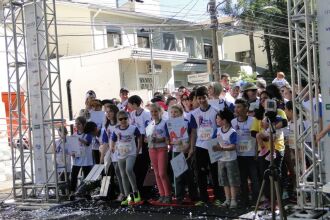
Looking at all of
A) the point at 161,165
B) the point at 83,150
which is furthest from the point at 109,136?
the point at 161,165

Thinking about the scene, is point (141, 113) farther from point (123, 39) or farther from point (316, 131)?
point (123, 39)

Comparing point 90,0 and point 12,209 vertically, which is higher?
point 90,0

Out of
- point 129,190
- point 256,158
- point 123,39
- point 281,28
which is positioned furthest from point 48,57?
point 281,28

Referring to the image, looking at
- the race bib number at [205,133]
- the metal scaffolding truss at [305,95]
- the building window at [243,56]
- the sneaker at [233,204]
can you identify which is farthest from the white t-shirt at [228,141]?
the building window at [243,56]

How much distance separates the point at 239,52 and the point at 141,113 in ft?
126

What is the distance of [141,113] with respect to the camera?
9141mm

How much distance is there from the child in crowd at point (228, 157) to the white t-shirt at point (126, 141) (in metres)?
1.77

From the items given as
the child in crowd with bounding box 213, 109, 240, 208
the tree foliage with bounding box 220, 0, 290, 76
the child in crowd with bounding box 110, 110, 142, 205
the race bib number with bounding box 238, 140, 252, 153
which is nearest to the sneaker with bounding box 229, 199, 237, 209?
the child in crowd with bounding box 213, 109, 240, 208

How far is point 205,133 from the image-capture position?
794 centimetres

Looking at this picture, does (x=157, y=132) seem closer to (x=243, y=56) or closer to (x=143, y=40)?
(x=143, y=40)

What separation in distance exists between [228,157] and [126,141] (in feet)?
6.91

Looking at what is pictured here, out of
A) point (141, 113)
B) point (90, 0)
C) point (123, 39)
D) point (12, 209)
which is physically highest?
point (90, 0)

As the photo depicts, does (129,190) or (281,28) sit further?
(281,28)

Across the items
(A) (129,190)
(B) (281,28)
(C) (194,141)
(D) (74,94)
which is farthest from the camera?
(B) (281,28)
